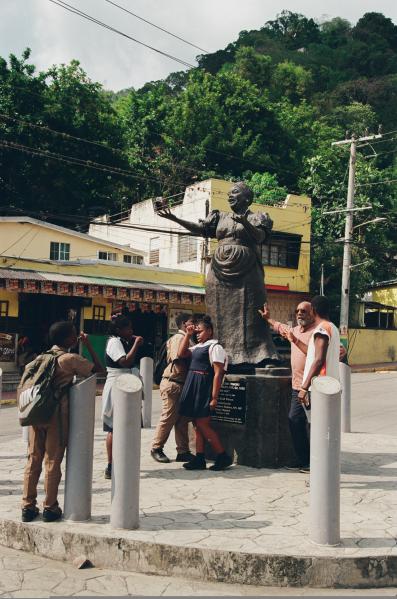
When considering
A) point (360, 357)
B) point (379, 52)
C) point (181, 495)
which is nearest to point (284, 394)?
point (181, 495)

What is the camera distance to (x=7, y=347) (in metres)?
20.6

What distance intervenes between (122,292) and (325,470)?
17.8m

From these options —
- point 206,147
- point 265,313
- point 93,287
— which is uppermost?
point 206,147

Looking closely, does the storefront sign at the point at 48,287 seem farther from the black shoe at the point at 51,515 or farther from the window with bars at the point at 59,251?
the black shoe at the point at 51,515

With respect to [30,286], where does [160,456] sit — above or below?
below

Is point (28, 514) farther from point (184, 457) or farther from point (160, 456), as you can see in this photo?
point (184, 457)

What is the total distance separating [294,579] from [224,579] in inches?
18.8

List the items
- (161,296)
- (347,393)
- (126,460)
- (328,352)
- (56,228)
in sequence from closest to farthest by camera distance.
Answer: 1. (126,460)
2. (328,352)
3. (347,393)
4. (161,296)
5. (56,228)

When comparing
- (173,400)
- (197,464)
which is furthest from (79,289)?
(197,464)

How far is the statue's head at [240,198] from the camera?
791 centimetres

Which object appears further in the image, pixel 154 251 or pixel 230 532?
pixel 154 251

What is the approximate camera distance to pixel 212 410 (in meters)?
7.16

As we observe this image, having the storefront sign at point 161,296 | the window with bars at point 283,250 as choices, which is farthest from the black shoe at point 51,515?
the window with bars at point 283,250

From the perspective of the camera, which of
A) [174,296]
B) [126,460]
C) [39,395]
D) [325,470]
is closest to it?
[325,470]
